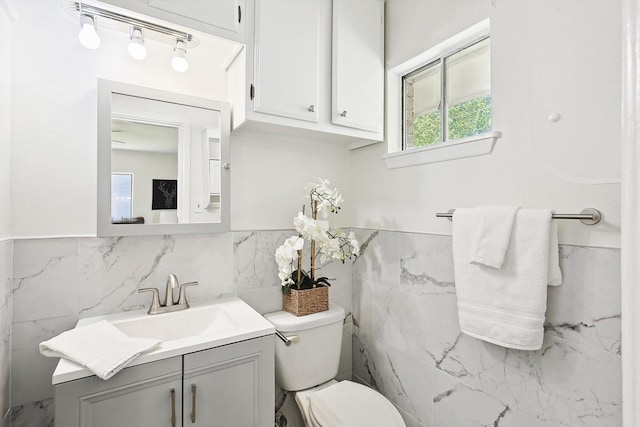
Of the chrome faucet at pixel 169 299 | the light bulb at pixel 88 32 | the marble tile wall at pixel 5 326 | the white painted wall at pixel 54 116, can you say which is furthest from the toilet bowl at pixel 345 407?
the light bulb at pixel 88 32

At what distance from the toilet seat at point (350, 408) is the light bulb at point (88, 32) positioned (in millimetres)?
1723

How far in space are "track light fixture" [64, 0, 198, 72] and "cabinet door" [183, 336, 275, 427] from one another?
1201mm

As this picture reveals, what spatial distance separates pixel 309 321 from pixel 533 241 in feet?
3.20

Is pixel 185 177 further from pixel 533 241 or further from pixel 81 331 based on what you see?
pixel 533 241

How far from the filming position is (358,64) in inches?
62.3

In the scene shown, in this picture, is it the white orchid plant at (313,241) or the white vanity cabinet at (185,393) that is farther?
the white orchid plant at (313,241)

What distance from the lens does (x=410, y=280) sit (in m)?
1.53

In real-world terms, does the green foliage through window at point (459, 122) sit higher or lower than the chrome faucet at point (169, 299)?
higher

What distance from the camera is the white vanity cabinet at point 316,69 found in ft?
4.42

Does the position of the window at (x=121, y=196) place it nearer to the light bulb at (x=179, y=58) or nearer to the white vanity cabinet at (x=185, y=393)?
the light bulb at (x=179, y=58)

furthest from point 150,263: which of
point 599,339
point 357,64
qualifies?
point 599,339

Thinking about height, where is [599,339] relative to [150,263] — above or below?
below

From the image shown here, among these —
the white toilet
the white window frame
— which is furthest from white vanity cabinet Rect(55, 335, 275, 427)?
the white window frame

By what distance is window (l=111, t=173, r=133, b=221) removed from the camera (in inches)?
50.1
